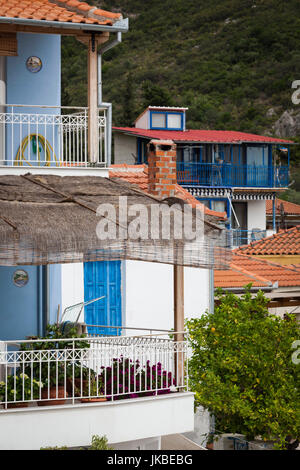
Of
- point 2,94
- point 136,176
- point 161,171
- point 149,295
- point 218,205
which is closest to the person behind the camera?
point 2,94

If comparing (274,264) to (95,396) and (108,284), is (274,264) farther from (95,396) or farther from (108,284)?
(95,396)

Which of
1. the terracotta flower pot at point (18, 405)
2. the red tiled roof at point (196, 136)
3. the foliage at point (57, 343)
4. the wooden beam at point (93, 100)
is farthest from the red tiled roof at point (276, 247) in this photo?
the red tiled roof at point (196, 136)

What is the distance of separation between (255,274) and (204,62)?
2407 inches

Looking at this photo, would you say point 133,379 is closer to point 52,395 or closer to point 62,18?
point 52,395

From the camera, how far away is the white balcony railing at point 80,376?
11633mm

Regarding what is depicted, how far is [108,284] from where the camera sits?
54.6 feet

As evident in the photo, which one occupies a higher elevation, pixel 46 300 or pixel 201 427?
pixel 46 300

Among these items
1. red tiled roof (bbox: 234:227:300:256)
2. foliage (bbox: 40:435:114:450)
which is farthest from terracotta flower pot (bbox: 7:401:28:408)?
red tiled roof (bbox: 234:227:300:256)

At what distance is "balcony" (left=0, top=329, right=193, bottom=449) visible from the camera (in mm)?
11445

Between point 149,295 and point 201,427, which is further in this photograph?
point 201,427

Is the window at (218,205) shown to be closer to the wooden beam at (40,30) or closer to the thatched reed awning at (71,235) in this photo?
the wooden beam at (40,30)

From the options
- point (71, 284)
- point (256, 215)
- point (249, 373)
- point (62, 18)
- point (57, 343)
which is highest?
point (62, 18)

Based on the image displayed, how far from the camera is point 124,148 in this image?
48844 mm

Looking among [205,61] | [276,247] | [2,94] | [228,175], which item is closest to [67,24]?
[2,94]
